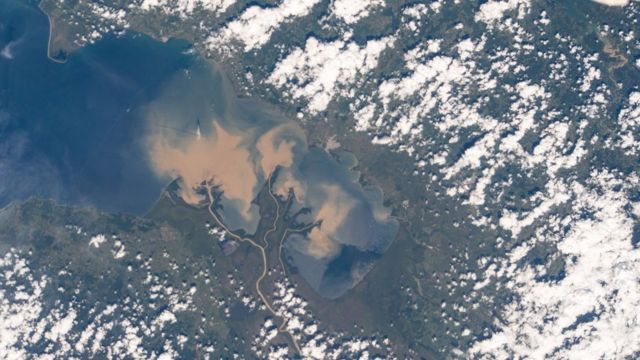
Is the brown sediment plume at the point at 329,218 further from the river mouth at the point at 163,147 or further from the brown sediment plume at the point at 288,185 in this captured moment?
the brown sediment plume at the point at 288,185

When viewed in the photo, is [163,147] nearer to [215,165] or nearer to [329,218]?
[215,165]

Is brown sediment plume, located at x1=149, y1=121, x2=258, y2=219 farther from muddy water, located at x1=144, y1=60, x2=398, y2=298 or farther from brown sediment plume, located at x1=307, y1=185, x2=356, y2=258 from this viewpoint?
brown sediment plume, located at x1=307, y1=185, x2=356, y2=258

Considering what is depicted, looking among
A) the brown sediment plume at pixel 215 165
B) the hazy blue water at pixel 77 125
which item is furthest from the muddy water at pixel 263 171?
the hazy blue water at pixel 77 125

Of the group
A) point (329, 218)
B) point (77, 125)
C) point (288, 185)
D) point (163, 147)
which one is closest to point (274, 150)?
point (288, 185)

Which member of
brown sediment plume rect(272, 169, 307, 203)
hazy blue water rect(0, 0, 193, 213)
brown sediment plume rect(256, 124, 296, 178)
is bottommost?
hazy blue water rect(0, 0, 193, 213)

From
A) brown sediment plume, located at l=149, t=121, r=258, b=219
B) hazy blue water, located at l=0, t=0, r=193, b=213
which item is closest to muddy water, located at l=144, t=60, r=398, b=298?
brown sediment plume, located at l=149, t=121, r=258, b=219
